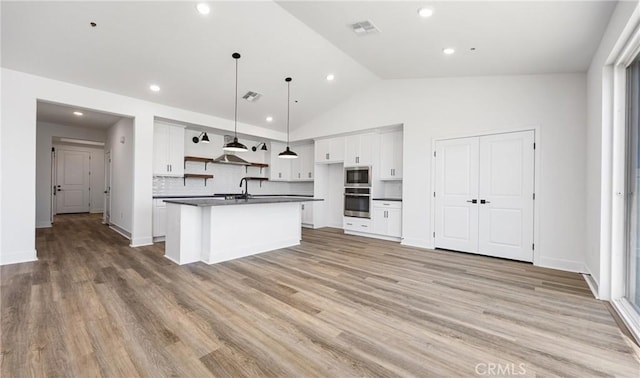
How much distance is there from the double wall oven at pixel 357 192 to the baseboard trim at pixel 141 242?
4118 mm

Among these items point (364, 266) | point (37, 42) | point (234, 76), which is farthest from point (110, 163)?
point (364, 266)

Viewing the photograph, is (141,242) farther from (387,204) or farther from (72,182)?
(72,182)

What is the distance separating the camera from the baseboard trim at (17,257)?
12.5ft

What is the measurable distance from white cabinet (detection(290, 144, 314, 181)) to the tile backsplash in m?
0.45

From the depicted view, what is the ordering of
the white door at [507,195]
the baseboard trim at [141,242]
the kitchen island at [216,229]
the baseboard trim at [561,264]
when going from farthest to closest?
1. the baseboard trim at [141,242]
2. the white door at [507,195]
3. the kitchen island at [216,229]
4. the baseboard trim at [561,264]

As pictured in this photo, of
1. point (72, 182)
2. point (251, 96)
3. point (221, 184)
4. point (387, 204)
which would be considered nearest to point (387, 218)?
point (387, 204)

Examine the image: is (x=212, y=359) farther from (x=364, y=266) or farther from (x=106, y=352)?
(x=364, y=266)

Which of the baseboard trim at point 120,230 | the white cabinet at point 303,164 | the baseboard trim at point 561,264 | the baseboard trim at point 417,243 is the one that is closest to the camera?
the baseboard trim at point 561,264

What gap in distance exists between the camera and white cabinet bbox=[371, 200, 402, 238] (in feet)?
18.5

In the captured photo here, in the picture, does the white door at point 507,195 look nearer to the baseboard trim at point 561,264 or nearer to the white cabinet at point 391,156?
the baseboard trim at point 561,264

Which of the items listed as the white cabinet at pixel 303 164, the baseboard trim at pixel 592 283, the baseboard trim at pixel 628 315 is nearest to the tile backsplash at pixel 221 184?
the white cabinet at pixel 303 164

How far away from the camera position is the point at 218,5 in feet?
10.9

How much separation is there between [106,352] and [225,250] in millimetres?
2298

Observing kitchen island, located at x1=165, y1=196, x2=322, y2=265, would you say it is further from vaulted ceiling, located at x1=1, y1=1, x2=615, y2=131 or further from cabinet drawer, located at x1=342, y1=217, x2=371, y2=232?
cabinet drawer, located at x1=342, y1=217, x2=371, y2=232
